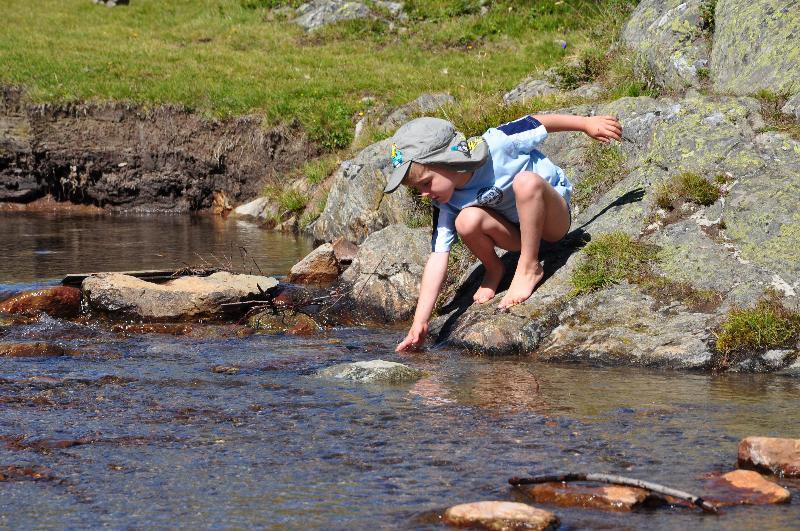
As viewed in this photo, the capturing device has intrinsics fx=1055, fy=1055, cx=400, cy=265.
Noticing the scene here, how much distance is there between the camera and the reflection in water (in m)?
12.2

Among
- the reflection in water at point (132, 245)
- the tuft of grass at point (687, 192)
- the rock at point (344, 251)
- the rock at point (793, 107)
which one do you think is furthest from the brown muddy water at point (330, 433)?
the reflection in water at point (132, 245)

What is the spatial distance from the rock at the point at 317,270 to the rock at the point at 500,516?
6794mm

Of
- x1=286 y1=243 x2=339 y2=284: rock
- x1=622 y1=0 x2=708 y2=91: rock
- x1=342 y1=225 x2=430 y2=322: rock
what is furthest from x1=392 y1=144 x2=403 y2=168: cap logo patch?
x1=622 y1=0 x2=708 y2=91: rock

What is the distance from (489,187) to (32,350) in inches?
132

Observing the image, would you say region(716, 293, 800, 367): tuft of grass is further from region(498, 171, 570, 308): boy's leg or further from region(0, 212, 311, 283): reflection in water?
region(0, 212, 311, 283): reflection in water

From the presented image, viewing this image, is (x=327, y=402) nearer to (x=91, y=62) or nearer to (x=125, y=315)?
(x=125, y=315)

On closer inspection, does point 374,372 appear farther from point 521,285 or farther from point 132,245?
point 132,245

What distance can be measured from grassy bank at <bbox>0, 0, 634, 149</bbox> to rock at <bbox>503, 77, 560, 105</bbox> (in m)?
0.99

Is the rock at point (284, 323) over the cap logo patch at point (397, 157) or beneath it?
beneath

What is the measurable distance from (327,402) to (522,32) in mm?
18132

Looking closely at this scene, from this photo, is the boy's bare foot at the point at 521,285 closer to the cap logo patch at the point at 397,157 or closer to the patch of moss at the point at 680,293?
the patch of moss at the point at 680,293

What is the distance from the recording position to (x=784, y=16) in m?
10.1

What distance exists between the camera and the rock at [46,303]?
357 inches

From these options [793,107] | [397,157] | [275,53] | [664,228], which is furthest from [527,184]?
[275,53]
